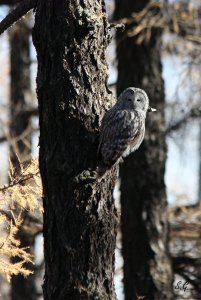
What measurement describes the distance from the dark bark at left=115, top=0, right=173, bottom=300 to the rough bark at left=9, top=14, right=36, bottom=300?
251cm

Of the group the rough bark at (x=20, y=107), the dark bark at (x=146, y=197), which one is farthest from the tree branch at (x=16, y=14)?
the rough bark at (x=20, y=107)

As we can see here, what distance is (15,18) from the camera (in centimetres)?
491

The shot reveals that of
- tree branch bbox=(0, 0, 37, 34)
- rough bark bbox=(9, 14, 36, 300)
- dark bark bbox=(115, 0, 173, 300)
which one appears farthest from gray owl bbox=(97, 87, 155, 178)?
rough bark bbox=(9, 14, 36, 300)

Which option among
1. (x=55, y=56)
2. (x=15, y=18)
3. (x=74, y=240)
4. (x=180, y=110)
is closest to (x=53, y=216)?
(x=74, y=240)

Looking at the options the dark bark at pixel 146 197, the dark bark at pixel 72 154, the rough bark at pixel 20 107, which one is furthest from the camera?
the rough bark at pixel 20 107

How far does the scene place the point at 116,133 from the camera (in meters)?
5.09

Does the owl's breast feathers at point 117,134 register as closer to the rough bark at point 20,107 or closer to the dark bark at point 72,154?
the dark bark at point 72,154

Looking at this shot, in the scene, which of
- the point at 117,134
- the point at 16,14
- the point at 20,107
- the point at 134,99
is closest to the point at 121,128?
the point at 117,134

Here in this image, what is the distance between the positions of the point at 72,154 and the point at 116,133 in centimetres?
75

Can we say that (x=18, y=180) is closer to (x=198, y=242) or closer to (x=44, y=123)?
(x=44, y=123)

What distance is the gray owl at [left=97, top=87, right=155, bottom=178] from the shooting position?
4570mm

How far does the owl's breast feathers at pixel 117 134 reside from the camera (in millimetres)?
4559

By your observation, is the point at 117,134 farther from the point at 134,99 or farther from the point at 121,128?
the point at 134,99

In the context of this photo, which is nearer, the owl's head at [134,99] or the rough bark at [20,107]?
the owl's head at [134,99]
